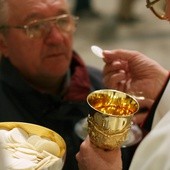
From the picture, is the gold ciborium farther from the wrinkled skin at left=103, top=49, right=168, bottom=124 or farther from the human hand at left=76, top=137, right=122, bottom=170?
the wrinkled skin at left=103, top=49, right=168, bottom=124

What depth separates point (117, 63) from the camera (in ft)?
5.38

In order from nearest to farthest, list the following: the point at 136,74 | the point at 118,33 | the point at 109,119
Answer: the point at 109,119 < the point at 136,74 < the point at 118,33

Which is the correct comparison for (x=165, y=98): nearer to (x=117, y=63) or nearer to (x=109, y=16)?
(x=117, y=63)

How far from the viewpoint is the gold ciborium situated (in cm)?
99

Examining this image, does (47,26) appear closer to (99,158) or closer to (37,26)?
(37,26)

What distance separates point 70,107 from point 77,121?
0.07 metres

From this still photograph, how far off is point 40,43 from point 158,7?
2.36 ft

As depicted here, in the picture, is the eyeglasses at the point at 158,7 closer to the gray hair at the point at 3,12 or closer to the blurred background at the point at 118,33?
the gray hair at the point at 3,12

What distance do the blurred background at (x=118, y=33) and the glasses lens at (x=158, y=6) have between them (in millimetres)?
2584

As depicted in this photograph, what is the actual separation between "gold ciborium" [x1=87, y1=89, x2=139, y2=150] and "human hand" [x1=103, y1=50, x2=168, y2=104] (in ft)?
1.59

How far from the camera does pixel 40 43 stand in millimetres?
1775

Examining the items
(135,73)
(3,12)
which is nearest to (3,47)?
(3,12)

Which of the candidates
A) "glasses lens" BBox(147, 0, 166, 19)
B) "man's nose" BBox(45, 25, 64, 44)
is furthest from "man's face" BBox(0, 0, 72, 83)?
"glasses lens" BBox(147, 0, 166, 19)

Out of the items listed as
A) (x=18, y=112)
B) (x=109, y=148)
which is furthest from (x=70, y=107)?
(x=109, y=148)
